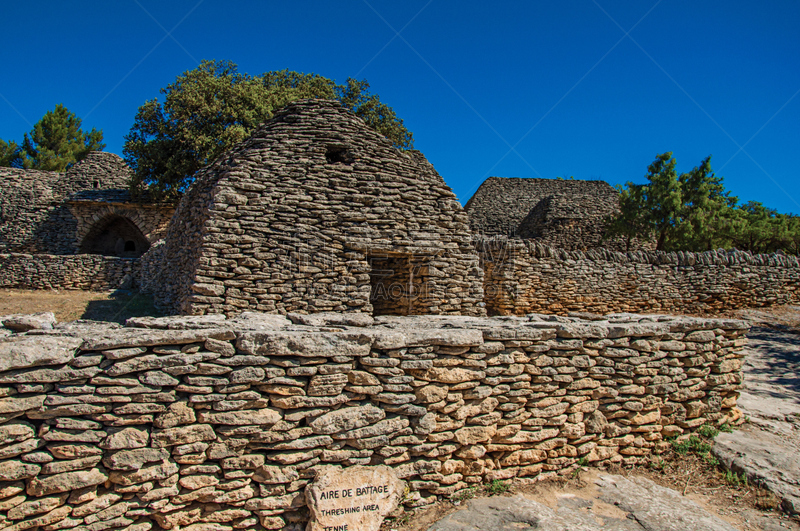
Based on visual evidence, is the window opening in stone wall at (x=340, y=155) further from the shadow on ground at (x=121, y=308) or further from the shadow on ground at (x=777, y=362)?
the shadow on ground at (x=777, y=362)

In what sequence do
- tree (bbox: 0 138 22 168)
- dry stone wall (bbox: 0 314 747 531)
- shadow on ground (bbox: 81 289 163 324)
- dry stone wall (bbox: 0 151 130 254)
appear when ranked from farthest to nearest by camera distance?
tree (bbox: 0 138 22 168) < dry stone wall (bbox: 0 151 130 254) < shadow on ground (bbox: 81 289 163 324) < dry stone wall (bbox: 0 314 747 531)

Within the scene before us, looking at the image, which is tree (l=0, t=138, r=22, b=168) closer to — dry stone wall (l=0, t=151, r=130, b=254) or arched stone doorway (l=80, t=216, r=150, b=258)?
dry stone wall (l=0, t=151, r=130, b=254)

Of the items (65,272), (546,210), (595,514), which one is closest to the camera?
(595,514)

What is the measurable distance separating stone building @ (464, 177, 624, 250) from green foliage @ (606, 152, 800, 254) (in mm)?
2059

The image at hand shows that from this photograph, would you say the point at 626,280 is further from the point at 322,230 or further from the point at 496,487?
the point at 496,487

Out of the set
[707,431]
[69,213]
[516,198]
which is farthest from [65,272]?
[516,198]

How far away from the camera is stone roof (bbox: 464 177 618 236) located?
24.8 meters

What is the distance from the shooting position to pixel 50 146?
95.9 ft

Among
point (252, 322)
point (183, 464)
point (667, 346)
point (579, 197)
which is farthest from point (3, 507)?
point (579, 197)

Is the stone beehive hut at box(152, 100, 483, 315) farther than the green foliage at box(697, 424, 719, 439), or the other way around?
the stone beehive hut at box(152, 100, 483, 315)

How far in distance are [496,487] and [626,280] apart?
11.3 m

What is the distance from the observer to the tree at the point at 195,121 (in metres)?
17.4

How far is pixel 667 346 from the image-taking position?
15.3 feet

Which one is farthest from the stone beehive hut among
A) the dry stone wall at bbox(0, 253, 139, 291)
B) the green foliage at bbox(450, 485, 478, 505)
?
the dry stone wall at bbox(0, 253, 139, 291)
